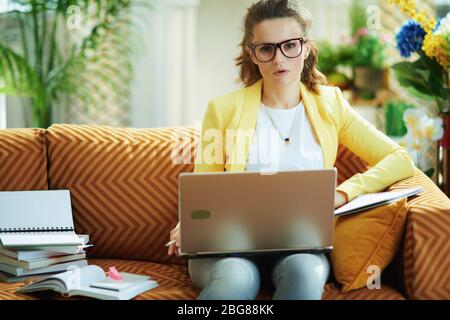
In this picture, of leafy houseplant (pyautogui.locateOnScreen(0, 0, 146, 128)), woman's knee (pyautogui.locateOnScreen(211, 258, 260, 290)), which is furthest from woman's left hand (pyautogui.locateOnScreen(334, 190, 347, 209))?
leafy houseplant (pyautogui.locateOnScreen(0, 0, 146, 128))

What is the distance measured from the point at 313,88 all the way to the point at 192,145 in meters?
0.43

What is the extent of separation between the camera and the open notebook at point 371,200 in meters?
1.80

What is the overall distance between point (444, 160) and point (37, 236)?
4.66 feet

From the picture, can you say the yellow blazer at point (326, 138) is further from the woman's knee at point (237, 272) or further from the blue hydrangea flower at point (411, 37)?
the blue hydrangea flower at point (411, 37)

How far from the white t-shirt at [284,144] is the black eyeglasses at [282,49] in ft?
0.53

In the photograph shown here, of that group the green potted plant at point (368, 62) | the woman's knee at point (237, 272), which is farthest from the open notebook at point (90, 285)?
the green potted plant at point (368, 62)

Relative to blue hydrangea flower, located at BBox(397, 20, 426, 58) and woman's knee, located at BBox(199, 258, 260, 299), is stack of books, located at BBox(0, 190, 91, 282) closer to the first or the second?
woman's knee, located at BBox(199, 258, 260, 299)

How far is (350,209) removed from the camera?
5.87ft

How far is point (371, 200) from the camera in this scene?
71.8 inches

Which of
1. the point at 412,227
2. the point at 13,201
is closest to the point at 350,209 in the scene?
the point at 412,227

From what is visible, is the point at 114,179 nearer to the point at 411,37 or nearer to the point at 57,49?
the point at 411,37

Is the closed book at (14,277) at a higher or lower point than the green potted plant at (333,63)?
lower

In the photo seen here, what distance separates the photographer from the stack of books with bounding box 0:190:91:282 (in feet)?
6.30
